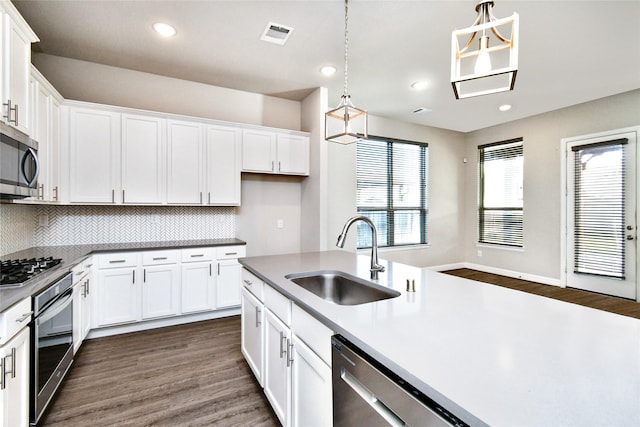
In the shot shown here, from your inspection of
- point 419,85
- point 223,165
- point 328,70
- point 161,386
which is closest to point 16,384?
point 161,386

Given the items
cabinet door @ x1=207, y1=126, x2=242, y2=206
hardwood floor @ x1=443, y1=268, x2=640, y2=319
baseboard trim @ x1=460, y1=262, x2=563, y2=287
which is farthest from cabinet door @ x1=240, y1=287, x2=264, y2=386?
baseboard trim @ x1=460, y1=262, x2=563, y2=287

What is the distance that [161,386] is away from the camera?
227 centimetres

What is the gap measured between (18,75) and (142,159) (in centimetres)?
135

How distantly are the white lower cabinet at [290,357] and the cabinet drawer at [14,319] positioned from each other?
122cm

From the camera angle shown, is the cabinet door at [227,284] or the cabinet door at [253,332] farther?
the cabinet door at [227,284]

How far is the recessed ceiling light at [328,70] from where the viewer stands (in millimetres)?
3461

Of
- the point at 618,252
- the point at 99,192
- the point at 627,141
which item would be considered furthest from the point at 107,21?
the point at 618,252

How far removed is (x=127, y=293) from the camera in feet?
10.4

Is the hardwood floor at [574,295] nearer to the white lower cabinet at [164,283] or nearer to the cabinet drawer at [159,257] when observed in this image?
the white lower cabinet at [164,283]

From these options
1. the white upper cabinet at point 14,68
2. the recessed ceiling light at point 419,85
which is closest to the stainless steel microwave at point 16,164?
the white upper cabinet at point 14,68

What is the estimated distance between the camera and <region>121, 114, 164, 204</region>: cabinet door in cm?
328

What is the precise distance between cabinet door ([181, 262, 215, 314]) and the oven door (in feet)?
3.74

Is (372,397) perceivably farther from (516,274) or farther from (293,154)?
(516,274)

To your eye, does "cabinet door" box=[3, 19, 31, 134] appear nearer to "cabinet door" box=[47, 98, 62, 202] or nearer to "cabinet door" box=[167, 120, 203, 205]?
"cabinet door" box=[47, 98, 62, 202]
